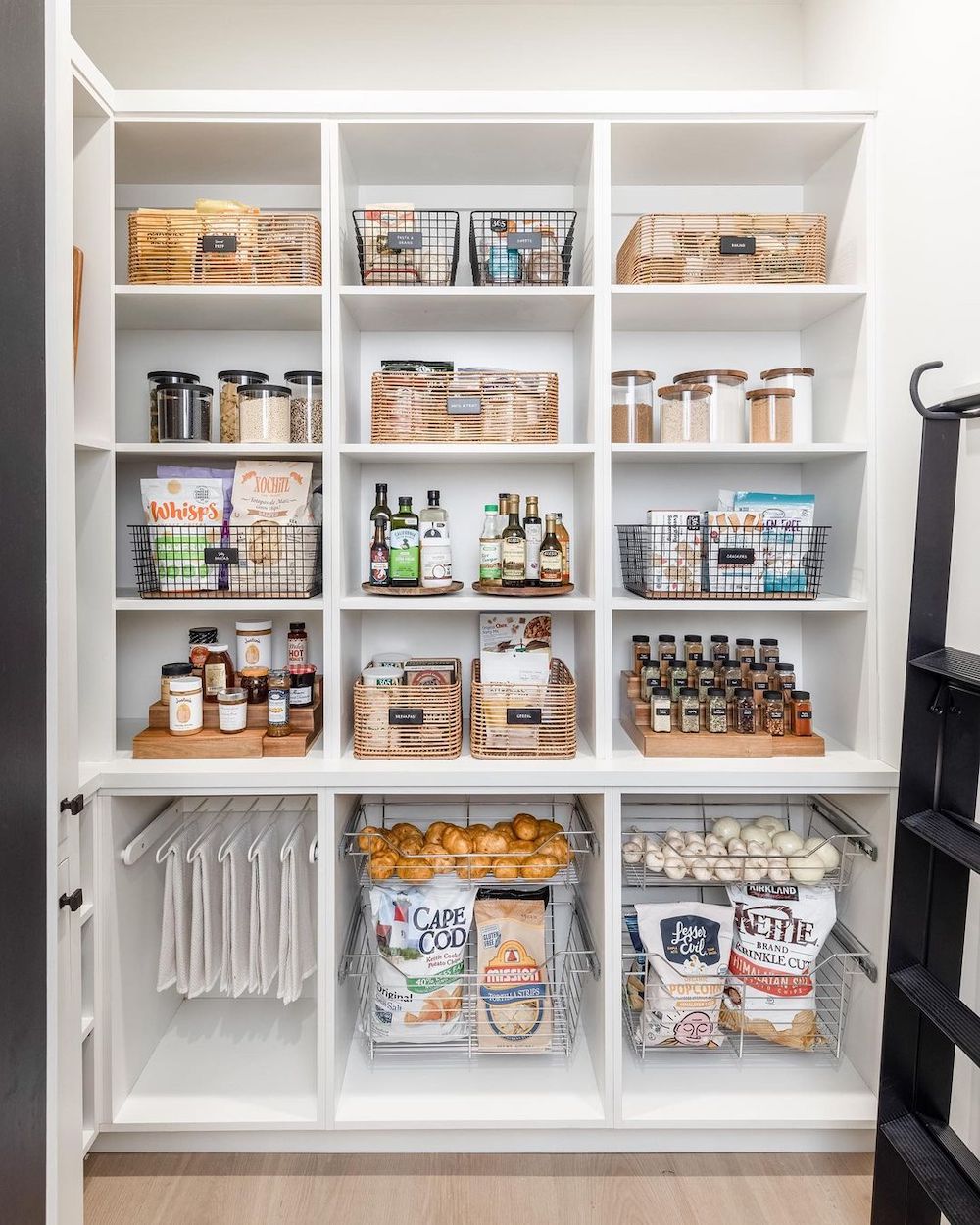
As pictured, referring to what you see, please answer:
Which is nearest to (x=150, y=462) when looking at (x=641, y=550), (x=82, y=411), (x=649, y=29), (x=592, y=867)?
(x=82, y=411)

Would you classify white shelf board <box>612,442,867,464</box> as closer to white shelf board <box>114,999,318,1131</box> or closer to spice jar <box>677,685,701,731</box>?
spice jar <box>677,685,701,731</box>

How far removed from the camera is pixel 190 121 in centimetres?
186

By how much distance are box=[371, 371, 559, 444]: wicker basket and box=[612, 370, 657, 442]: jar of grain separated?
16cm

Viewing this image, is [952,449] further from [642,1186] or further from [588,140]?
[642,1186]

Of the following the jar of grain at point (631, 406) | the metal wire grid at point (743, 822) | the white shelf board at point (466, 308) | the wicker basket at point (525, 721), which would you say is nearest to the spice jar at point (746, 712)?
the metal wire grid at point (743, 822)

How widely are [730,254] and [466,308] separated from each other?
649mm

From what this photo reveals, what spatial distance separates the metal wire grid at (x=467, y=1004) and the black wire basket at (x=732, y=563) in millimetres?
915

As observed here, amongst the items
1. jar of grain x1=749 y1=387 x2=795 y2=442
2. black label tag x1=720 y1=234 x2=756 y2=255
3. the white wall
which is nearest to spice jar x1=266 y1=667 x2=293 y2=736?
jar of grain x1=749 y1=387 x2=795 y2=442

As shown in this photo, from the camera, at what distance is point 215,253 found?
192 centimetres

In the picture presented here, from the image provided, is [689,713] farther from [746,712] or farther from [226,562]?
[226,562]

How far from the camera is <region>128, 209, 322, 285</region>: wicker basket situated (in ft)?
6.30

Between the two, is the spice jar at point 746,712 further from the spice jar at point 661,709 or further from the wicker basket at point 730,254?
the wicker basket at point 730,254

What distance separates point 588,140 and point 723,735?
1474 millimetres

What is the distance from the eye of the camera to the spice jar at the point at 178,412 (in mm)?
1967
